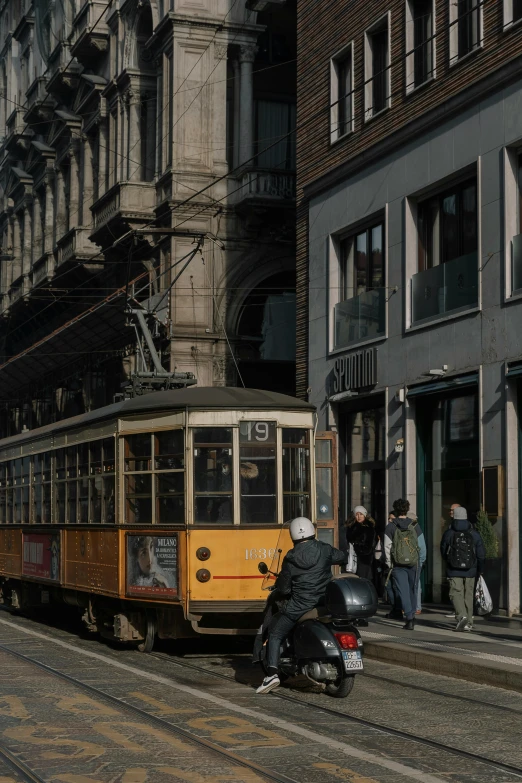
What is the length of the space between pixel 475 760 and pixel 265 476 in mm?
6232

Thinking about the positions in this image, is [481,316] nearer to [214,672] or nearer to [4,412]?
[214,672]

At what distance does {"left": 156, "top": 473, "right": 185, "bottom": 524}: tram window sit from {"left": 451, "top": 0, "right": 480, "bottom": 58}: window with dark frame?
8363 millimetres

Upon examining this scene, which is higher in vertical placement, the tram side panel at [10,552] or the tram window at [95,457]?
the tram window at [95,457]

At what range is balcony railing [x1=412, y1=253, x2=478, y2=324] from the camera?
19406mm

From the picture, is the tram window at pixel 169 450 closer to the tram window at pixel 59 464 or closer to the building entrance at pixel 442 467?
the tram window at pixel 59 464

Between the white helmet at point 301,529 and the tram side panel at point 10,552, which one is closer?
the white helmet at point 301,529

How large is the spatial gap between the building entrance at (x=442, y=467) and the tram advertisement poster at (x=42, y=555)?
5824 millimetres

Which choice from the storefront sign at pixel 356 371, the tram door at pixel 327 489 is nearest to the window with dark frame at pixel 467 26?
the storefront sign at pixel 356 371

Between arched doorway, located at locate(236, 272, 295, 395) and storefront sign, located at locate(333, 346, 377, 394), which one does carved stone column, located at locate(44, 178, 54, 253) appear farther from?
storefront sign, located at locate(333, 346, 377, 394)

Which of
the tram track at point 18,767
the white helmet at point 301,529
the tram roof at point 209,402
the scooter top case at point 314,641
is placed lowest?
the tram track at point 18,767

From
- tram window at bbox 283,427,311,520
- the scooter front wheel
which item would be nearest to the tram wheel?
tram window at bbox 283,427,311,520

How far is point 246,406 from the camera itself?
47.0 ft

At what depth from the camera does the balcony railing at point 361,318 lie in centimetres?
2223

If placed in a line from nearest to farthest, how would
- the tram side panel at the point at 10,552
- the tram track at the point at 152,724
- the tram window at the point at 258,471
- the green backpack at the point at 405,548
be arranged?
1. the tram track at the point at 152,724
2. the tram window at the point at 258,471
3. the green backpack at the point at 405,548
4. the tram side panel at the point at 10,552
